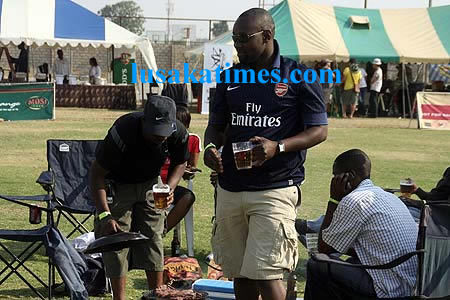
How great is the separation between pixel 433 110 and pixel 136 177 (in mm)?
17876

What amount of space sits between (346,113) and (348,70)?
5.57 feet

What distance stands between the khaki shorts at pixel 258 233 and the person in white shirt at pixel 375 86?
21889 mm

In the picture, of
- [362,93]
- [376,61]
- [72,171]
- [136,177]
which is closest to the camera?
[136,177]

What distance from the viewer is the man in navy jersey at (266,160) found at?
4.61 m

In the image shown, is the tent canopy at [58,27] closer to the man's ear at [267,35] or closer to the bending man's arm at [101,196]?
the bending man's arm at [101,196]

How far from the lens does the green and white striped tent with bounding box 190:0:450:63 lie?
25828 mm

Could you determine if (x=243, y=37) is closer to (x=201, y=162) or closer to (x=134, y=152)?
(x=134, y=152)

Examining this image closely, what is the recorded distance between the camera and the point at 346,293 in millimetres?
4523

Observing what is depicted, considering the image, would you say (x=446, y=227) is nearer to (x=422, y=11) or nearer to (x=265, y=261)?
(x=265, y=261)

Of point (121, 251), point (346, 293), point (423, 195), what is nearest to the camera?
point (346, 293)

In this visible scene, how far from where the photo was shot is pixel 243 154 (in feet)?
14.6

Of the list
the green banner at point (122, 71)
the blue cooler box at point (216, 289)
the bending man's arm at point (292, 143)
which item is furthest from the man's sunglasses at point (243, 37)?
the green banner at point (122, 71)

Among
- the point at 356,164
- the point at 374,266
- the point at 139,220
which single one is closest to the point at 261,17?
the point at 356,164

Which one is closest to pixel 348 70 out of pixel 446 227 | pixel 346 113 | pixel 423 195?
pixel 346 113
